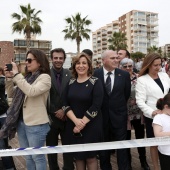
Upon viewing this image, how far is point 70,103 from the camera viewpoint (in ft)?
11.1

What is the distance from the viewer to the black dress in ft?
10.7

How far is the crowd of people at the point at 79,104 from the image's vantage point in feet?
10.5

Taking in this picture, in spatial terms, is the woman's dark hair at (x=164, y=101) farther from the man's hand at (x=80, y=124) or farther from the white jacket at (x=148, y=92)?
the man's hand at (x=80, y=124)

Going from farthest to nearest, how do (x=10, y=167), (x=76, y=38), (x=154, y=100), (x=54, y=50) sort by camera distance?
(x=76, y=38), (x=10, y=167), (x=54, y=50), (x=154, y=100)

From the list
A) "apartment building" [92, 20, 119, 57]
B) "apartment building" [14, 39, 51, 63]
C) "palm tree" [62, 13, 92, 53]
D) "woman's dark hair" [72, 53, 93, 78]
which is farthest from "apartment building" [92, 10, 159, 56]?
"woman's dark hair" [72, 53, 93, 78]

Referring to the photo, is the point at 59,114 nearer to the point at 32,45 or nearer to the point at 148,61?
the point at 148,61

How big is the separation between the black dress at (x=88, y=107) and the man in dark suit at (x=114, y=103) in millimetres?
494

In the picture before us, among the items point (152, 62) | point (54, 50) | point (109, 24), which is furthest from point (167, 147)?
point (109, 24)

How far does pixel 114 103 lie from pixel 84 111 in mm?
658

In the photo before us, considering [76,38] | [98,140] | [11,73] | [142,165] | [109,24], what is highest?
[109,24]

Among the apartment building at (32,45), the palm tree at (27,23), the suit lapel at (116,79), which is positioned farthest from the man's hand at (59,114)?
the apartment building at (32,45)

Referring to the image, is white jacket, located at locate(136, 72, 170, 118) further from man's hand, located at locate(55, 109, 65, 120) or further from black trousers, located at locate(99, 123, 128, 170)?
man's hand, located at locate(55, 109, 65, 120)

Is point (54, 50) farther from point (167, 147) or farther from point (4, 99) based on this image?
point (167, 147)

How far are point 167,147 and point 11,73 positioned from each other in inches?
74.7
